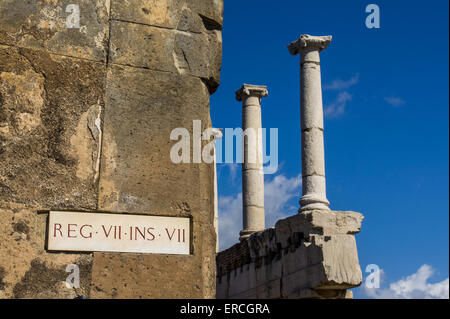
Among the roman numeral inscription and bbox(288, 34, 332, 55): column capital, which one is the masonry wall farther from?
bbox(288, 34, 332, 55): column capital

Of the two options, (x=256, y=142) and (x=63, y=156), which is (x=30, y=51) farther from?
(x=256, y=142)

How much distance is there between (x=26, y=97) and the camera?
4062mm

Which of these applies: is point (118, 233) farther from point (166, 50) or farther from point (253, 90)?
point (253, 90)

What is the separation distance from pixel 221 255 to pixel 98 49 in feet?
41.7

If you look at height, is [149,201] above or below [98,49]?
below

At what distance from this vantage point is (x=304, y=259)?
41.9ft

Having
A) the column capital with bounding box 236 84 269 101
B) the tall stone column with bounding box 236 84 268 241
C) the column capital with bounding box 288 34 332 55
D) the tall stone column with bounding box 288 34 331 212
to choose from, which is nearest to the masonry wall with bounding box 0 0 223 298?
the tall stone column with bounding box 288 34 331 212

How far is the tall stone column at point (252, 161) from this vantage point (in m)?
17.9

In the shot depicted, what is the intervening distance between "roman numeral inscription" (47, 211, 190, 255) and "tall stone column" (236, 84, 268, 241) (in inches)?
521

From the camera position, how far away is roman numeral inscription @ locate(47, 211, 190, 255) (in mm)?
3986

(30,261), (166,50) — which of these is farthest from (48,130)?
(166,50)

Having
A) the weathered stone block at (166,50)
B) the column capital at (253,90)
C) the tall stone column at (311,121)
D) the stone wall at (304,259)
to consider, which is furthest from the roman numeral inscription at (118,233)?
the column capital at (253,90)
